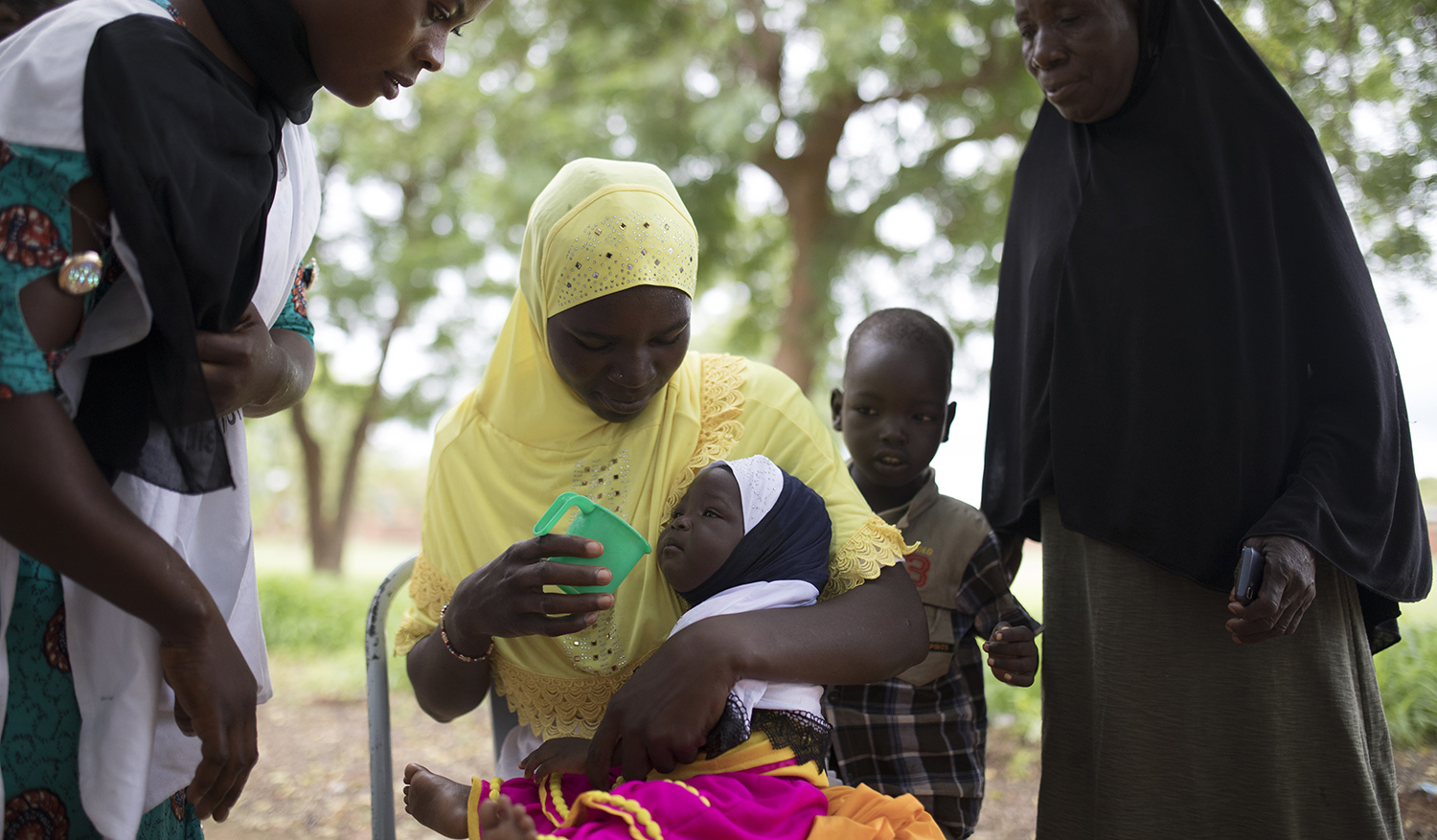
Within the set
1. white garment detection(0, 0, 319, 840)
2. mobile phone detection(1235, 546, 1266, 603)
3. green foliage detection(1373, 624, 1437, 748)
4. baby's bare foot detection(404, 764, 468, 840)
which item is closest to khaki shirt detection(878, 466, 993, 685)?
mobile phone detection(1235, 546, 1266, 603)

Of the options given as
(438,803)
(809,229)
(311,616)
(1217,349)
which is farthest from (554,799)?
(311,616)

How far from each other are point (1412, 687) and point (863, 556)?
3.52 m

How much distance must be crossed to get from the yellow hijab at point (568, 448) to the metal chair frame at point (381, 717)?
0.10 metres

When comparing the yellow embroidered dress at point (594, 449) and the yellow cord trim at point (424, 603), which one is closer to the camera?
the yellow embroidered dress at point (594, 449)

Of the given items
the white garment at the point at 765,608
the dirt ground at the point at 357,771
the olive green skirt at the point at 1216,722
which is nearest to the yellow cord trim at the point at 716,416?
the white garment at the point at 765,608

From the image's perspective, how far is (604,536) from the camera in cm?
163

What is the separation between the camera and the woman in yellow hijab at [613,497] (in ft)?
5.48

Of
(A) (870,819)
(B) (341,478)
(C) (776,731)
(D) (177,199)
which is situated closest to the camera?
(D) (177,199)

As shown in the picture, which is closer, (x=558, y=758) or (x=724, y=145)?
(x=558, y=758)

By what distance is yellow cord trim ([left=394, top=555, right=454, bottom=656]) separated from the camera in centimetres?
206

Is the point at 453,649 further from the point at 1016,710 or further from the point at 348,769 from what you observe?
the point at 1016,710

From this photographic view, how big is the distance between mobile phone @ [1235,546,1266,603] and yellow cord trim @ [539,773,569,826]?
4.27ft

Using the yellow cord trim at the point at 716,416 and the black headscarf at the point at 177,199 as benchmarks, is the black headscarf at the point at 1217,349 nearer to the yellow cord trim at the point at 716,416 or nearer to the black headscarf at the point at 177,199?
the yellow cord trim at the point at 716,416

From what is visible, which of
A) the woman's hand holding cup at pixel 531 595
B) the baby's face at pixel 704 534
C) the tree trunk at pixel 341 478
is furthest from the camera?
the tree trunk at pixel 341 478
